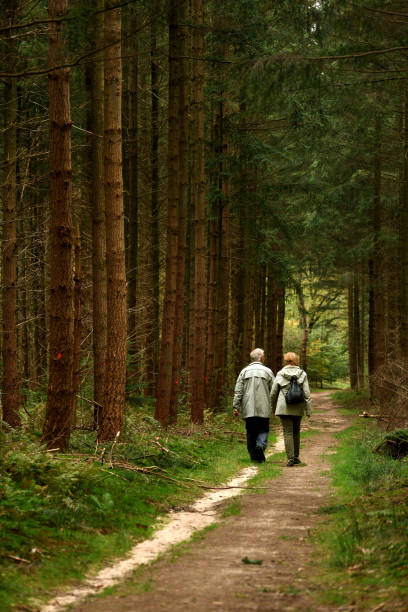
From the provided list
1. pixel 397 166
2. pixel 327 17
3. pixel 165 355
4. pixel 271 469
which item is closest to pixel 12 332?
pixel 165 355

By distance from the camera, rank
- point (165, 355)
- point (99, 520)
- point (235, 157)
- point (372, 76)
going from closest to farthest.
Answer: point (99, 520) < point (372, 76) < point (165, 355) < point (235, 157)

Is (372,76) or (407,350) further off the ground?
(372,76)

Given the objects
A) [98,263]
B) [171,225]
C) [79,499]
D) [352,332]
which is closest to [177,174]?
[171,225]

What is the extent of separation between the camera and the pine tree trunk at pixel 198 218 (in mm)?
16864

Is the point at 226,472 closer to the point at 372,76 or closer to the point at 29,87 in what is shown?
the point at 372,76

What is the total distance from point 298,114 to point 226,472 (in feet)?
32.2

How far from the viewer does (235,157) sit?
19.8 metres

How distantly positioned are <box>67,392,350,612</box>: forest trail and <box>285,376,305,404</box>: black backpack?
326 cm

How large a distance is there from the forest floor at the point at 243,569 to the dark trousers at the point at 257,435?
355cm

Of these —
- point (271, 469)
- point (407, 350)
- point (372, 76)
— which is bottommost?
point (271, 469)

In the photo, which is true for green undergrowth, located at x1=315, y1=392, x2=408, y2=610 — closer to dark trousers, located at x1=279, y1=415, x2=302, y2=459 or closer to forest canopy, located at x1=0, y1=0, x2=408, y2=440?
dark trousers, located at x1=279, y1=415, x2=302, y2=459

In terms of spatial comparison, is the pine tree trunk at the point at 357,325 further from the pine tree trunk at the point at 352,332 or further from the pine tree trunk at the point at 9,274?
the pine tree trunk at the point at 9,274

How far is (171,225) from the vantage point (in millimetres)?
15062

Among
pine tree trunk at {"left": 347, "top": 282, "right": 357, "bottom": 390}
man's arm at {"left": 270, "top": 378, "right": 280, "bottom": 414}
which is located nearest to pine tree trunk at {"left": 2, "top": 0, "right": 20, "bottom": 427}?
man's arm at {"left": 270, "top": 378, "right": 280, "bottom": 414}
